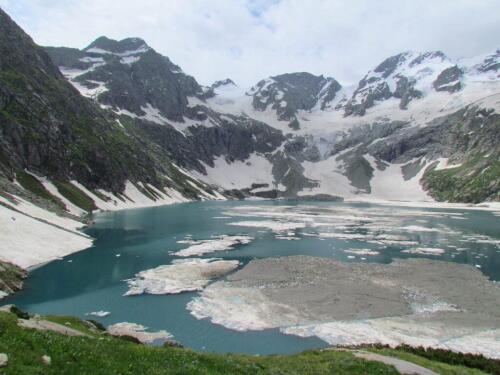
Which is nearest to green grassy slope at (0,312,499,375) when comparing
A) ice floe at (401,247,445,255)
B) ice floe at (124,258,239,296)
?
ice floe at (124,258,239,296)

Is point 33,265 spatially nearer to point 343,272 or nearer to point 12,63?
point 343,272

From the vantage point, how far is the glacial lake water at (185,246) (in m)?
39.4

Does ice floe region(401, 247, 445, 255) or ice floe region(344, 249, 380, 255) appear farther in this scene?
ice floe region(401, 247, 445, 255)

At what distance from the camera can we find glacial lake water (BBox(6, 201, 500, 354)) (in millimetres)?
39375

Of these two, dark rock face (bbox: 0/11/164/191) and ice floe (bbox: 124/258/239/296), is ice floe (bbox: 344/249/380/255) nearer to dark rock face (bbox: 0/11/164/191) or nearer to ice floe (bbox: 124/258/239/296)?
ice floe (bbox: 124/258/239/296)

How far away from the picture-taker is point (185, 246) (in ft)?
277

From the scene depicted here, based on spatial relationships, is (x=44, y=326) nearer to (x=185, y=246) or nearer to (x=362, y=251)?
(x=185, y=246)

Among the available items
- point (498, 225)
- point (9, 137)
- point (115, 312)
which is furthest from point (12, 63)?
point (498, 225)

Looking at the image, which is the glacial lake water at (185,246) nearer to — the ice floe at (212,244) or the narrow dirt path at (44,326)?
the ice floe at (212,244)

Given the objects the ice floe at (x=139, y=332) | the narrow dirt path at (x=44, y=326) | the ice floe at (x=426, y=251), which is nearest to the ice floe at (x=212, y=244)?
the ice floe at (x=426, y=251)

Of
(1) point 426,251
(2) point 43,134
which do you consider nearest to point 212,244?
(1) point 426,251

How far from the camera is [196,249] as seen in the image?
265ft

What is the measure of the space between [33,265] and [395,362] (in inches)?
2149

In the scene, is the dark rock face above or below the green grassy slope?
above
